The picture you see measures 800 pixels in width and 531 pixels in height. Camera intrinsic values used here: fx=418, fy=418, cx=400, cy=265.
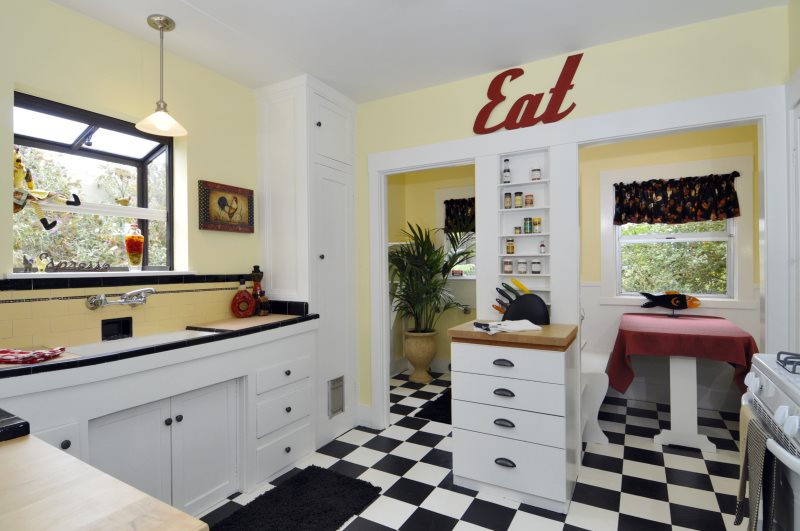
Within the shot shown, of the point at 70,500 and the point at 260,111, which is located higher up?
the point at 260,111

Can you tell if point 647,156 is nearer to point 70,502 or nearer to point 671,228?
point 671,228

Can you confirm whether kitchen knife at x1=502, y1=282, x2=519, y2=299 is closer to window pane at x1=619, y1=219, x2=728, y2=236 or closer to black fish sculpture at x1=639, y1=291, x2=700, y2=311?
black fish sculpture at x1=639, y1=291, x2=700, y2=311

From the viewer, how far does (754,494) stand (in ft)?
4.20

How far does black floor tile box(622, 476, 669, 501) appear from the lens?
Result: 7.97 ft

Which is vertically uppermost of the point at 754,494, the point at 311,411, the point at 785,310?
the point at 785,310

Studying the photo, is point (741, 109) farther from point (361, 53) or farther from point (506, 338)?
point (361, 53)

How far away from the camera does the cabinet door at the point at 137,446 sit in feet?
6.11

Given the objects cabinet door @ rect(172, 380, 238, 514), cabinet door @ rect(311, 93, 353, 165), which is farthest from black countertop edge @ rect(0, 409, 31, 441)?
cabinet door @ rect(311, 93, 353, 165)

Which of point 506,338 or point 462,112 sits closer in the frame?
point 506,338

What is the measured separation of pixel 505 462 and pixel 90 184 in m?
2.90

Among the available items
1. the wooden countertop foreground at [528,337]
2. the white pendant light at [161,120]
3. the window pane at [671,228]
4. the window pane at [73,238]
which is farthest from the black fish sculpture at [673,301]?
the window pane at [73,238]

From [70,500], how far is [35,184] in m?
2.15


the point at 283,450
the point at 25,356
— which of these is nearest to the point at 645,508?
the point at 283,450

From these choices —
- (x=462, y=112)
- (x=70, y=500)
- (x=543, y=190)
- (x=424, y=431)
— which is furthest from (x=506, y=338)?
(x=70, y=500)
